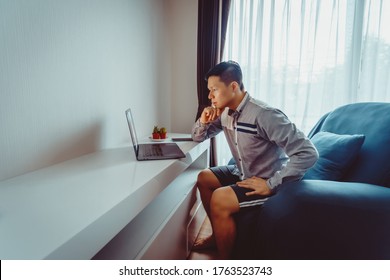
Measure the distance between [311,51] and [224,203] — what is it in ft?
4.95

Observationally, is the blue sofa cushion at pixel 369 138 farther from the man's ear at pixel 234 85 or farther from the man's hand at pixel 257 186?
the man's ear at pixel 234 85

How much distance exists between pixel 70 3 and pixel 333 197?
1339 mm

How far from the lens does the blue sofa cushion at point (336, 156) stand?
114 centimetres

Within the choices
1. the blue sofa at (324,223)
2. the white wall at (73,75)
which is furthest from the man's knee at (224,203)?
the white wall at (73,75)

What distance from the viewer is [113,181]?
0.83 m

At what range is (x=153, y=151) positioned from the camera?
1303 millimetres

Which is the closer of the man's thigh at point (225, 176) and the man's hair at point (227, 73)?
the man's hair at point (227, 73)

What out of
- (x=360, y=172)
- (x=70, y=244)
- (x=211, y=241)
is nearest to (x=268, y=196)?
(x=360, y=172)

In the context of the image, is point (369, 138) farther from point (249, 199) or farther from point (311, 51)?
point (311, 51)

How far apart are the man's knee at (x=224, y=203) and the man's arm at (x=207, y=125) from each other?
484mm

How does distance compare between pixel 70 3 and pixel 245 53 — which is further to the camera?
pixel 245 53

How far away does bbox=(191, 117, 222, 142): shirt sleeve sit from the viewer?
4.87 ft

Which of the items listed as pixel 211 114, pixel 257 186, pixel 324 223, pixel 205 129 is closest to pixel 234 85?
pixel 211 114
